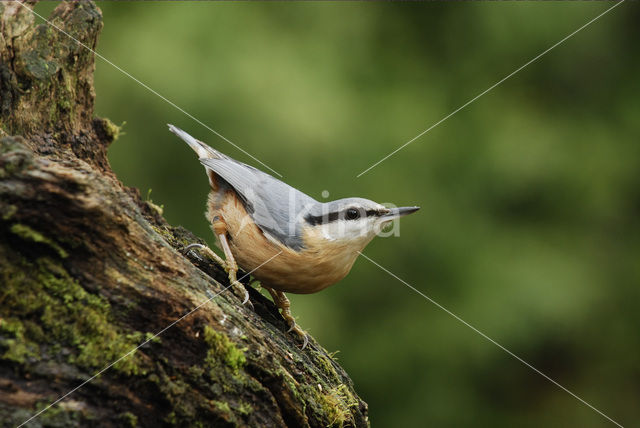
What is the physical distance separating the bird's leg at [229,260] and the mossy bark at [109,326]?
33 centimetres

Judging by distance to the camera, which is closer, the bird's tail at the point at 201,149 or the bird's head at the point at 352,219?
the bird's head at the point at 352,219

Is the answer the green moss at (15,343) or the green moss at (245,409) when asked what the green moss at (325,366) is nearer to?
the green moss at (245,409)

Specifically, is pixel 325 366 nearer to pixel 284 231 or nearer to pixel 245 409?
pixel 284 231

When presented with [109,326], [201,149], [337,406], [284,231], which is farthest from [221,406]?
[201,149]

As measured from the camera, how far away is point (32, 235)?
1774 mm

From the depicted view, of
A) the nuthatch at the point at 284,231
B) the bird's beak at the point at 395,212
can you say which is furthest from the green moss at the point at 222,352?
the bird's beak at the point at 395,212

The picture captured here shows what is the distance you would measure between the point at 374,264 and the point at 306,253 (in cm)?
178

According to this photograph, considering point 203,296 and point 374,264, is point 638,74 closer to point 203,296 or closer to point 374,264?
point 374,264

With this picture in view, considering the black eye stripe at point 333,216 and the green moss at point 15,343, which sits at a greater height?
the black eye stripe at point 333,216

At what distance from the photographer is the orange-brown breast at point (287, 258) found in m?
2.90

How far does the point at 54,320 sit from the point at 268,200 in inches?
57.3

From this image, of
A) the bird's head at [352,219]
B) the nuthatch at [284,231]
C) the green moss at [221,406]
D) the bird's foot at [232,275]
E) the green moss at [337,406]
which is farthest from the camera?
the bird's head at [352,219]

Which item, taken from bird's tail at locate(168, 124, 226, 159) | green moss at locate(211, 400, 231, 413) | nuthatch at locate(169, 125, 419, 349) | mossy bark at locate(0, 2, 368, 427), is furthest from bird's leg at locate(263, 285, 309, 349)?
green moss at locate(211, 400, 231, 413)

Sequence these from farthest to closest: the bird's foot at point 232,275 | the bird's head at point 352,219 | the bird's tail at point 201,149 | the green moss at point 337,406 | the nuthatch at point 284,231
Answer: the bird's tail at point 201,149 → the bird's head at point 352,219 → the nuthatch at point 284,231 → the bird's foot at point 232,275 → the green moss at point 337,406
